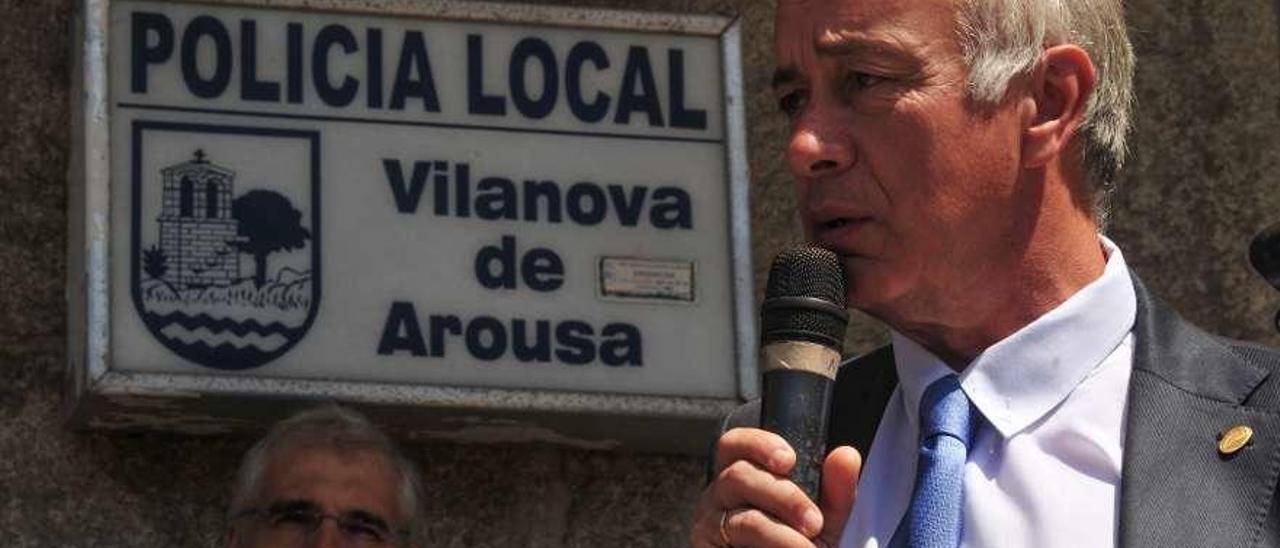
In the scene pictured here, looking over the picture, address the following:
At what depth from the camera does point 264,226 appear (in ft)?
16.1

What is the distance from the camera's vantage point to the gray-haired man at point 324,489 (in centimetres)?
476

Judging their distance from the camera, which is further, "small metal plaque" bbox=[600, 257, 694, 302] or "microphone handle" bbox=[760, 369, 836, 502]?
"small metal plaque" bbox=[600, 257, 694, 302]

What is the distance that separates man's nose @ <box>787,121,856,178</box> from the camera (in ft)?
10.3

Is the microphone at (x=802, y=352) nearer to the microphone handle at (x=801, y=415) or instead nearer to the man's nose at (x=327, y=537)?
the microphone handle at (x=801, y=415)

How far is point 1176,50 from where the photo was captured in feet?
18.4

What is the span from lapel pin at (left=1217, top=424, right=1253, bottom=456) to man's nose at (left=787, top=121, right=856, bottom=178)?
0.43m

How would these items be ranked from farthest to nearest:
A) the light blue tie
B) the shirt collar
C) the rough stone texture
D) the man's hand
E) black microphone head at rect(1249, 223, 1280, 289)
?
the rough stone texture
black microphone head at rect(1249, 223, 1280, 289)
the shirt collar
the light blue tie
the man's hand

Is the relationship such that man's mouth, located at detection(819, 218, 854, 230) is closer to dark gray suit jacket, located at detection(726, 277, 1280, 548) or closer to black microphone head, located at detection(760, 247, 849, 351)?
black microphone head, located at detection(760, 247, 849, 351)

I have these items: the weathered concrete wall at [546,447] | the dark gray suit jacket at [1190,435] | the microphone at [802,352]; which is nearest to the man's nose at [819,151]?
the microphone at [802,352]

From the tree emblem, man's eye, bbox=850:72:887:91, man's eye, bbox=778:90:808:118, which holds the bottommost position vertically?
the tree emblem

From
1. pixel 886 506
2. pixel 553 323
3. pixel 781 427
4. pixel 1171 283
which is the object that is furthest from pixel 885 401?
pixel 1171 283

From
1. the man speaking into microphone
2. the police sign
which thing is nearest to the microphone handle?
the man speaking into microphone

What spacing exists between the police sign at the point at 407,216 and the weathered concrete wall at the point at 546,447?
0.45 ft

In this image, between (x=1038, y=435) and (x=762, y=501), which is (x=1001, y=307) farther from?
(x=762, y=501)
